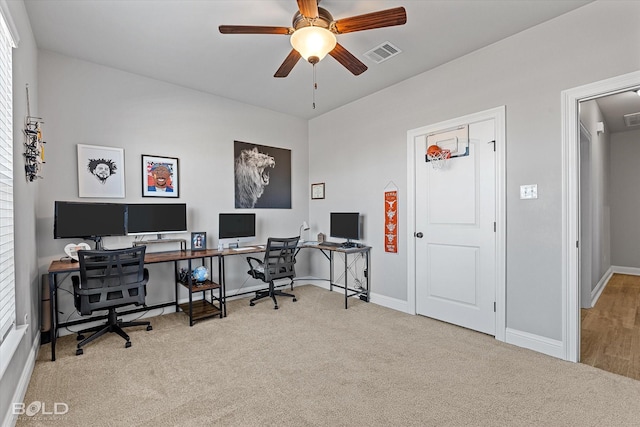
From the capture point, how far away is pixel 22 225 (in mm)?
2271

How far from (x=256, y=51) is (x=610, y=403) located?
12.8 ft

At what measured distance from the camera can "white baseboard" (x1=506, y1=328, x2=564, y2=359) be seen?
2590 millimetres

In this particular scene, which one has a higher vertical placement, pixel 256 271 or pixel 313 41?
pixel 313 41

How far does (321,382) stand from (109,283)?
2.10m

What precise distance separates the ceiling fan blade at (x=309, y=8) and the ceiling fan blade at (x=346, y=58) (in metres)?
0.34

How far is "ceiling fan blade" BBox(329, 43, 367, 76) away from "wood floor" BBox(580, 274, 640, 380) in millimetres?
3051

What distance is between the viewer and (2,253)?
1829 mm

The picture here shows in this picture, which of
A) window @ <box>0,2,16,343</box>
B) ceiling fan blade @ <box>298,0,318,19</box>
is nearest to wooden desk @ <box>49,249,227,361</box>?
window @ <box>0,2,16,343</box>

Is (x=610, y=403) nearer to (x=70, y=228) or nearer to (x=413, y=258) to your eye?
(x=413, y=258)

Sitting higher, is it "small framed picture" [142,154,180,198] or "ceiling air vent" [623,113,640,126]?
"ceiling air vent" [623,113,640,126]

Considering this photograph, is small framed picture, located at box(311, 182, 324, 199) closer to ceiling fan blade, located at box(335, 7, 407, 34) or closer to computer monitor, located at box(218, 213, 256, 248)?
computer monitor, located at box(218, 213, 256, 248)

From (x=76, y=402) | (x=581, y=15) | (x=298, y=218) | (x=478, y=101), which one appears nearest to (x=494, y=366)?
(x=478, y=101)

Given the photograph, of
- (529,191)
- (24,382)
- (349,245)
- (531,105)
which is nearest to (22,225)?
(24,382)

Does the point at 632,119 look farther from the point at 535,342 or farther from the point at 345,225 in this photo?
the point at 345,225
